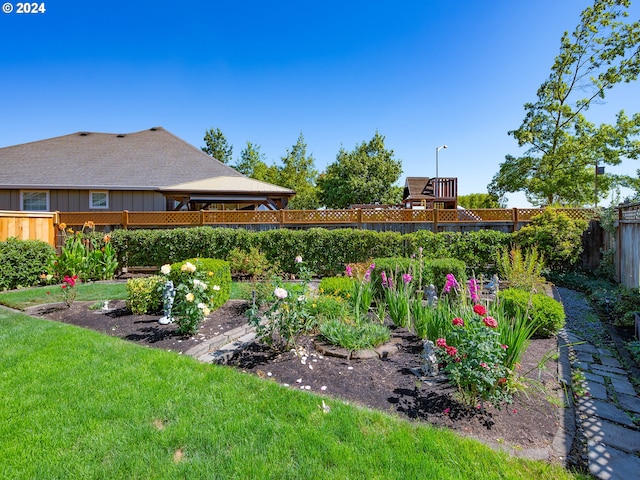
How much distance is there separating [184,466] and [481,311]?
7.32ft

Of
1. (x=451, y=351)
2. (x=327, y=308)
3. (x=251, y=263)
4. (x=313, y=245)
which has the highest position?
(x=313, y=245)

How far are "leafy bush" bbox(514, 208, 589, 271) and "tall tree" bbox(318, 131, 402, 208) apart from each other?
1657cm

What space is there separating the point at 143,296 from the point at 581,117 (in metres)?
22.7

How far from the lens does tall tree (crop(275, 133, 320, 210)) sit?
23.8m

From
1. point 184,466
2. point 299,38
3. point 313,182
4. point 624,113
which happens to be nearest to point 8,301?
point 184,466

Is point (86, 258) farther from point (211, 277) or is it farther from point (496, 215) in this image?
point (496, 215)

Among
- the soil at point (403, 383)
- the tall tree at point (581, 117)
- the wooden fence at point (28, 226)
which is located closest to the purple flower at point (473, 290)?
the soil at point (403, 383)

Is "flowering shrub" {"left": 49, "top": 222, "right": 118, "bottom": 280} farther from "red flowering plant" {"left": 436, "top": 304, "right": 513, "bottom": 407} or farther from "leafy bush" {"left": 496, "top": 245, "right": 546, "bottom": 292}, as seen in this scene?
"leafy bush" {"left": 496, "top": 245, "right": 546, "bottom": 292}

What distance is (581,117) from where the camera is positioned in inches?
705

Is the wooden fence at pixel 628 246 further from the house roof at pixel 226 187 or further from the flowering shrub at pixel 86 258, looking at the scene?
the flowering shrub at pixel 86 258

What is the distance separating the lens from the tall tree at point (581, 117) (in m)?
16.4

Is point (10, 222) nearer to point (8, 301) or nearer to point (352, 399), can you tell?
point (8, 301)

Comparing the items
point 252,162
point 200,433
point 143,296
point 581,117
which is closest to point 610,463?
point 200,433

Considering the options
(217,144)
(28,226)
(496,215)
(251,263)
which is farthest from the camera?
(217,144)
